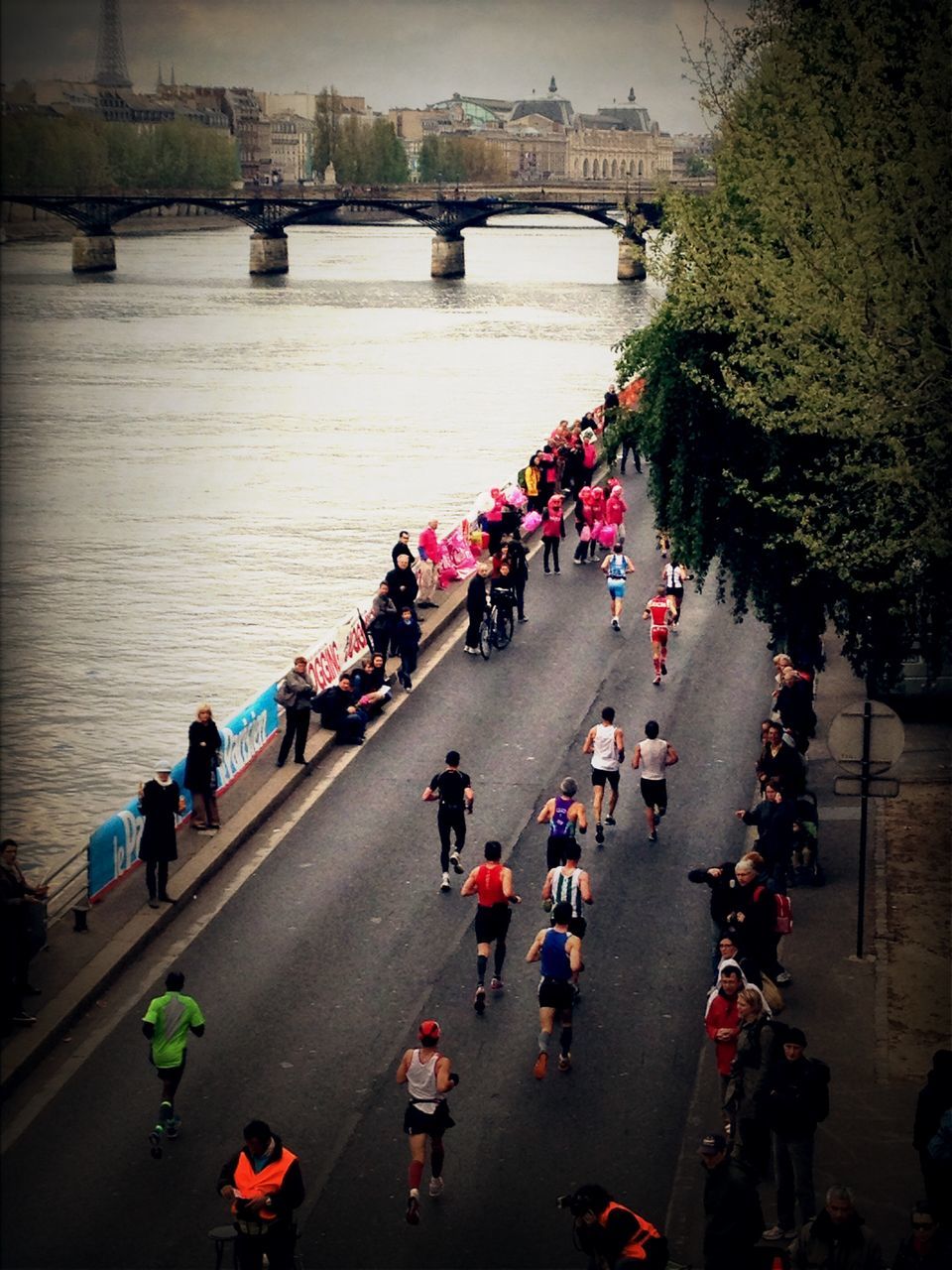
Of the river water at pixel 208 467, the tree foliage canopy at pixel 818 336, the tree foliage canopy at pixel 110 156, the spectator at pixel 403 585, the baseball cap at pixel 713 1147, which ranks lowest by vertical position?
the river water at pixel 208 467

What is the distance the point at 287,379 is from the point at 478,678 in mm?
57441

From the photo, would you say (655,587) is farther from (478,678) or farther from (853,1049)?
(853,1049)

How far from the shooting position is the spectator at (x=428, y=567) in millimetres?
27922

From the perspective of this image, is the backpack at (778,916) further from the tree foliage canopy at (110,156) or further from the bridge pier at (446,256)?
the bridge pier at (446,256)

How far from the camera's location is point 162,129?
179500 mm

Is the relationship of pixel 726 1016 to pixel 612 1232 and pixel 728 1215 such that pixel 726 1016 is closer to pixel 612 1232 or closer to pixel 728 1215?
pixel 728 1215

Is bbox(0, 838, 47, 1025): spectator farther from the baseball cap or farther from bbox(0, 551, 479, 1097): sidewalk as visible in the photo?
the baseball cap

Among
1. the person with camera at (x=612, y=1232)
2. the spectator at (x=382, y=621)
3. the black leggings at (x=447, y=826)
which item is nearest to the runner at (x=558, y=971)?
the black leggings at (x=447, y=826)

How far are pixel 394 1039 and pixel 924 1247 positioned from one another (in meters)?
5.24

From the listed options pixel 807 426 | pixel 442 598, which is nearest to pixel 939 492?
pixel 807 426

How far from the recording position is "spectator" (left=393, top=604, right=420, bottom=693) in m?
23.6

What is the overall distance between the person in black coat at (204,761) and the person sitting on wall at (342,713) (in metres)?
3.21

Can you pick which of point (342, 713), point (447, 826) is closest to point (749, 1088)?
point (447, 826)

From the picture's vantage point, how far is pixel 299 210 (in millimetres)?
140500
